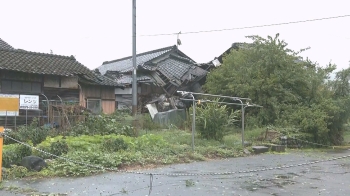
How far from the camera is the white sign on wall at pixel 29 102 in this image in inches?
711

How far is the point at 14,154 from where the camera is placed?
919 centimetres

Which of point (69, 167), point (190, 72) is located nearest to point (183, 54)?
point (190, 72)

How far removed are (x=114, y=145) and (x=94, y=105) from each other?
36.9 feet

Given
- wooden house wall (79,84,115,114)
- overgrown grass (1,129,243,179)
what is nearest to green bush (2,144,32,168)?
overgrown grass (1,129,243,179)

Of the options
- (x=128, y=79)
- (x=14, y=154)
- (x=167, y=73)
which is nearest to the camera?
(x=14, y=154)

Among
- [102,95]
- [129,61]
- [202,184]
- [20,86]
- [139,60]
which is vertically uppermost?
[129,61]

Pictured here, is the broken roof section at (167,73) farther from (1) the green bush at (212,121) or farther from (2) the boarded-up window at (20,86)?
(1) the green bush at (212,121)

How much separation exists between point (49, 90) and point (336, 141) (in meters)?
15.5

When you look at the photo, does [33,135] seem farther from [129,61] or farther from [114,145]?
[129,61]

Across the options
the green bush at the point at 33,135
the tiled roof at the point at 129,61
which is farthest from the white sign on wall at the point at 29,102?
the tiled roof at the point at 129,61

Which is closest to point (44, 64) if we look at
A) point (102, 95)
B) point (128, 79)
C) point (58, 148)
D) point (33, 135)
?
point (102, 95)

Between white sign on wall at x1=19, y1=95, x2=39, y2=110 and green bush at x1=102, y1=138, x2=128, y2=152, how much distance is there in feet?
27.3

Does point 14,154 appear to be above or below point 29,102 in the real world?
below

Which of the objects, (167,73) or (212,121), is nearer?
(212,121)
